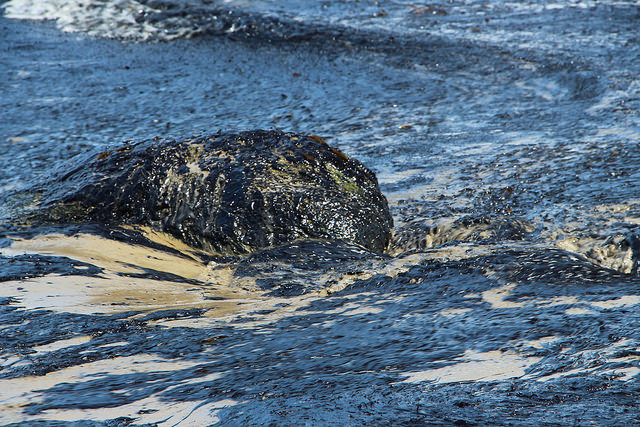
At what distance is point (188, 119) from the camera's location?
812cm

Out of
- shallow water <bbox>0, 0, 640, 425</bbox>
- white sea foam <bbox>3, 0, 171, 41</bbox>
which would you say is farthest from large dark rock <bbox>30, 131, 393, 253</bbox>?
white sea foam <bbox>3, 0, 171, 41</bbox>

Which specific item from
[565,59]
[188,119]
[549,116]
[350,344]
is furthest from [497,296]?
[565,59]

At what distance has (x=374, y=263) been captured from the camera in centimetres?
396

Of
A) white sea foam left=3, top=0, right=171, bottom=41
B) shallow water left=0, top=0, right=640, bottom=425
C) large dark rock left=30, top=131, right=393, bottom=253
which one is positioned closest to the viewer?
shallow water left=0, top=0, right=640, bottom=425

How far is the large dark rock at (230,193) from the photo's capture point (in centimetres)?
451

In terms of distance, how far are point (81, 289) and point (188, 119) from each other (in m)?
4.88

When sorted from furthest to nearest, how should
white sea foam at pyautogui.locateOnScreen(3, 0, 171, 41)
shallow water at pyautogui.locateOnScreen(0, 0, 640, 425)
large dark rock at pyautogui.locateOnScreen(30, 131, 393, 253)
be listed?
white sea foam at pyautogui.locateOnScreen(3, 0, 171, 41)
large dark rock at pyautogui.locateOnScreen(30, 131, 393, 253)
shallow water at pyautogui.locateOnScreen(0, 0, 640, 425)

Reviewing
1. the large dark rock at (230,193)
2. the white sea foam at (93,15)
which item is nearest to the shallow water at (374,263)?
the large dark rock at (230,193)

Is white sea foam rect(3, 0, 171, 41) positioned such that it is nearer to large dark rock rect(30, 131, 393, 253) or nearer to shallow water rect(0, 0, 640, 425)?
shallow water rect(0, 0, 640, 425)

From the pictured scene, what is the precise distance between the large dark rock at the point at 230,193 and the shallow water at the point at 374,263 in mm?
229

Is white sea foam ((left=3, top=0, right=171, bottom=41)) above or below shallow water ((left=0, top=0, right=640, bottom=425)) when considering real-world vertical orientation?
above

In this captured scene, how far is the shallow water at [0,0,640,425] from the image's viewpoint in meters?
2.38

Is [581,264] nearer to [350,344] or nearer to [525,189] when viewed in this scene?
[350,344]

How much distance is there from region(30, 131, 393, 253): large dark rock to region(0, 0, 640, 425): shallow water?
0.23 meters
